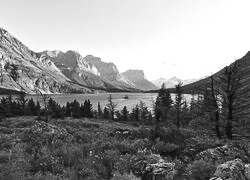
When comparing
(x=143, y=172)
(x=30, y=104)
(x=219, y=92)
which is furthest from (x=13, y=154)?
(x=30, y=104)

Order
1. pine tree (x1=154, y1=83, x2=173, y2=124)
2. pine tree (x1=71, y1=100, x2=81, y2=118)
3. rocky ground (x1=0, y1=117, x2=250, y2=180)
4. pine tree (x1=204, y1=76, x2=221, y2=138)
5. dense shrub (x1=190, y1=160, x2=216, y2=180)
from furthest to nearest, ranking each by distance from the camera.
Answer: pine tree (x1=71, y1=100, x2=81, y2=118)
pine tree (x1=154, y1=83, x2=173, y2=124)
pine tree (x1=204, y1=76, x2=221, y2=138)
dense shrub (x1=190, y1=160, x2=216, y2=180)
rocky ground (x1=0, y1=117, x2=250, y2=180)

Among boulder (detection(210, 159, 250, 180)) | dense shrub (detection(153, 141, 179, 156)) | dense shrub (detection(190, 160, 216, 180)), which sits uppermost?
boulder (detection(210, 159, 250, 180))

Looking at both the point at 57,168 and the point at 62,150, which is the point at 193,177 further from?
the point at 62,150

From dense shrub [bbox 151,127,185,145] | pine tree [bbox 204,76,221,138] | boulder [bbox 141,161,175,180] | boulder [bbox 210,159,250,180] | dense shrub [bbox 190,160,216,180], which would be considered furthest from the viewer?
pine tree [bbox 204,76,221,138]

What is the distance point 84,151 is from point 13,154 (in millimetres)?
2535

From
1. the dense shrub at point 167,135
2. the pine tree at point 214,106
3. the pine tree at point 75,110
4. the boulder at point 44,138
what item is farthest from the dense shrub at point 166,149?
the pine tree at point 75,110

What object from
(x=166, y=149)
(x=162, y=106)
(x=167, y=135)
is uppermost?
(x=167, y=135)

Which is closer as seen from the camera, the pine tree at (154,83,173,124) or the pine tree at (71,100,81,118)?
the pine tree at (154,83,173,124)

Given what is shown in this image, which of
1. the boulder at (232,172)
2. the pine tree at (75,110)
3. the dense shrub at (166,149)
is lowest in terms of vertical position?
the pine tree at (75,110)

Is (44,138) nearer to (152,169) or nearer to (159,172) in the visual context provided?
(152,169)

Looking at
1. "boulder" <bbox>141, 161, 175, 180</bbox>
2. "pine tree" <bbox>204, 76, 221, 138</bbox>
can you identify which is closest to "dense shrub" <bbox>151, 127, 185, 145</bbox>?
"boulder" <bbox>141, 161, 175, 180</bbox>

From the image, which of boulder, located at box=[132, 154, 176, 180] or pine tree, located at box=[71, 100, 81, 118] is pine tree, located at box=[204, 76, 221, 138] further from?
pine tree, located at box=[71, 100, 81, 118]

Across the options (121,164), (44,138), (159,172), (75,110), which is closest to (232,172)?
(159,172)

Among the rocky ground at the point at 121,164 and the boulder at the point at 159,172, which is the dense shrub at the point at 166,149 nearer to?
the rocky ground at the point at 121,164
